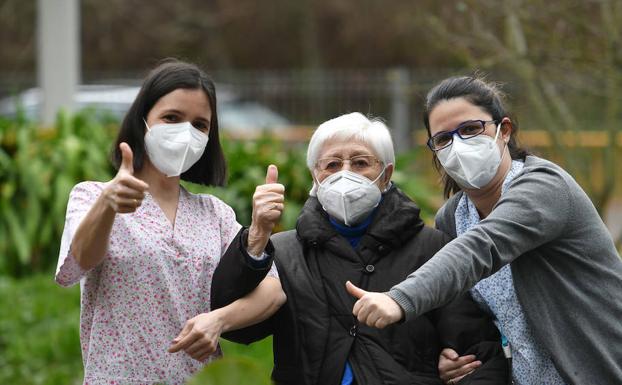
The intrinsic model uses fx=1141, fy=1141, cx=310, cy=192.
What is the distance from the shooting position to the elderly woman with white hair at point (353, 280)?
11.8 ft

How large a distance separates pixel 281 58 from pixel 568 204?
28.1m

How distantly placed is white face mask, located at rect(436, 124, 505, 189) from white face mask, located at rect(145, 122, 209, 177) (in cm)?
81

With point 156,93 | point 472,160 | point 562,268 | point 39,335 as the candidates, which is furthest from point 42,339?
point 562,268

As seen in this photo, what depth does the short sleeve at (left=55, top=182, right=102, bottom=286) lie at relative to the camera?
3.44 metres

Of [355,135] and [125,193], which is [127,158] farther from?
[355,135]

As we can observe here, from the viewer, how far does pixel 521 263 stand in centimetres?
350

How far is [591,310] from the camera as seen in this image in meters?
3.43

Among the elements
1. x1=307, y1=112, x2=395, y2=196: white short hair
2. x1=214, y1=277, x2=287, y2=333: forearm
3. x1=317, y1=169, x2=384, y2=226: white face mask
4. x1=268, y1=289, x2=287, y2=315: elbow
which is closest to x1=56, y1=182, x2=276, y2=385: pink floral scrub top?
x1=214, y1=277, x2=287, y2=333: forearm

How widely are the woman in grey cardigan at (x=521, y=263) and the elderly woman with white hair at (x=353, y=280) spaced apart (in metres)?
0.09

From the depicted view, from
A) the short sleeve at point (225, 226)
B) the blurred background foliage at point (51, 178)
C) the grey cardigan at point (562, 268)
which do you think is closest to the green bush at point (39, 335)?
the blurred background foliage at point (51, 178)

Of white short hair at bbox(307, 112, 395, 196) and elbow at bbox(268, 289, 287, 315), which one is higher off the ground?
white short hair at bbox(307, 112, 395, 196)

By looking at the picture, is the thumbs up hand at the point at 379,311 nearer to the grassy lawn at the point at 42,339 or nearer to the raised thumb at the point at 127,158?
the raised thumb at the point at 127,158

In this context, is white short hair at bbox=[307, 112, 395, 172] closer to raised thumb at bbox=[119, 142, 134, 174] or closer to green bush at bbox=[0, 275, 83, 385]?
raised thumb at bbox=[119, 142, 134, 174]

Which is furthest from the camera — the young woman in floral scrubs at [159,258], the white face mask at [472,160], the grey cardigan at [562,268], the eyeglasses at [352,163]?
the eyeglasses at [352,163]
